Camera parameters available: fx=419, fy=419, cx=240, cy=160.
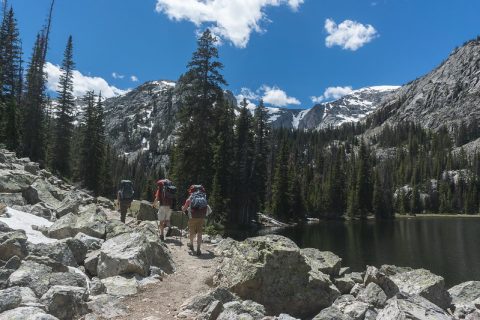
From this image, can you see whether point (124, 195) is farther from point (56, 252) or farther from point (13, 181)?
point (56, 252)

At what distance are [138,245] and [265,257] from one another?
3.27 metres

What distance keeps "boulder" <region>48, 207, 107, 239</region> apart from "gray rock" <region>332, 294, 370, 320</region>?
7.41 meters

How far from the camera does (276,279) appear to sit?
1042 centimetres

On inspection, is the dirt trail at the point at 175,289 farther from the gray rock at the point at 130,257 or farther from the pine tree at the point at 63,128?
the pine tree at the point at 63,128

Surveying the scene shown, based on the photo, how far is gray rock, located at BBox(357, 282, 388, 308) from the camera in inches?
450

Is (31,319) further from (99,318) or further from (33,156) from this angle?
(33,156)

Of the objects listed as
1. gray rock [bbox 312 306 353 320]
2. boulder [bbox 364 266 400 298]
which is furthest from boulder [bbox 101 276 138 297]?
boulder [bbox 364 266 400 298]

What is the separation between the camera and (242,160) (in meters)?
57.0

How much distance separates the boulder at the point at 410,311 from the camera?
7434 millimetres

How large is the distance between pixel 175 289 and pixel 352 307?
430cm

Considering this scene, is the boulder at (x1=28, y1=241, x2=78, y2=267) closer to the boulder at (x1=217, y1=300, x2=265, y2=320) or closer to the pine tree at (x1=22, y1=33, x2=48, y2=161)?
the boulder at (x1=217, y1=300, x2=265, y2=320)

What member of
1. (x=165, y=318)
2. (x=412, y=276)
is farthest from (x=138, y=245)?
(x=412, y=276)

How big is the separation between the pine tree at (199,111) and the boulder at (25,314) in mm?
25197

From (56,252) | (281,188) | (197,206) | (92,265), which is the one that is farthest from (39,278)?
(281,188)
